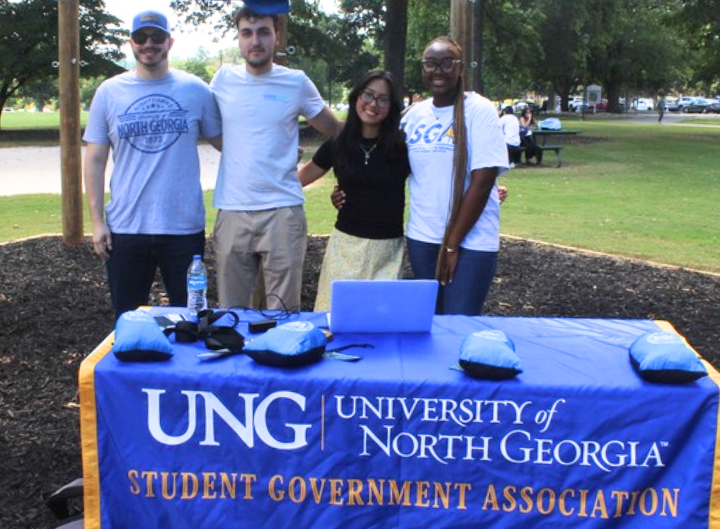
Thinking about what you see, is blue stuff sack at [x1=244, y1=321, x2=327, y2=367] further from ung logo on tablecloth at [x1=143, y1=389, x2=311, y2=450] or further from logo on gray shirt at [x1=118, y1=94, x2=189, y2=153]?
logo on gray shirt at [x1=118, y1=94, x2=189, y2=153]

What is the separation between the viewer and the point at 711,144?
26844 millimetres

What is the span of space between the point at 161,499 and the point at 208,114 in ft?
6.34

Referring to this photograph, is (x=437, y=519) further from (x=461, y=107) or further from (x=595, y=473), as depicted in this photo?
(x=461, y=107)

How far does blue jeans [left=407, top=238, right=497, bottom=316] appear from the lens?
12.8ft

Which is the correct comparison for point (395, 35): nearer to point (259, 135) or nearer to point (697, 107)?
point (259, 135)

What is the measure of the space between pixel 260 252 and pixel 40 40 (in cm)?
3426

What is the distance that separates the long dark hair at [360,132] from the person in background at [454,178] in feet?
0.21

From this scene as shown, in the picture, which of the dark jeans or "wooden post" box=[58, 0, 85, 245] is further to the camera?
"wooden post" box=[58, 0, 85, 245]

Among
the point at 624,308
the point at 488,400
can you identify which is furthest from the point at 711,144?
the point at 488,400

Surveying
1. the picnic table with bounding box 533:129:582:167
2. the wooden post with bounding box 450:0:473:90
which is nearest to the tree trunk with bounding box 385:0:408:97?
the picnic table with bounding box 533:129:582:167

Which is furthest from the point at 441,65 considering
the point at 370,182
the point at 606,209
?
the point at 606,209

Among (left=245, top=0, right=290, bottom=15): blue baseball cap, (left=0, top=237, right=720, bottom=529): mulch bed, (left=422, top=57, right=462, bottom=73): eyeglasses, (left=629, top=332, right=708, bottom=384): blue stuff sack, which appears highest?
(left=245, top=0, right=290, bottom=15): blue baseball cap

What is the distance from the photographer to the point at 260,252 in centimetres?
413

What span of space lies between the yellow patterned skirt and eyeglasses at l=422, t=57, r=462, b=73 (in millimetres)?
811
